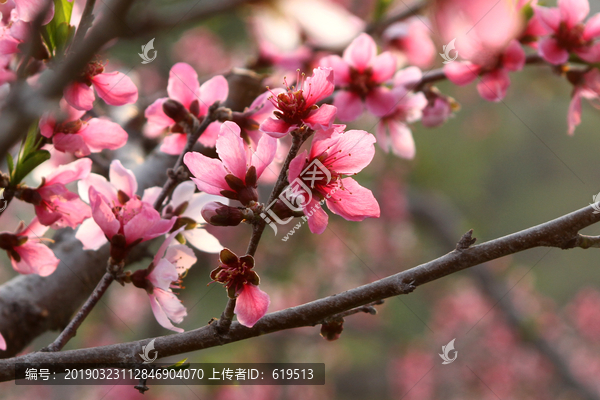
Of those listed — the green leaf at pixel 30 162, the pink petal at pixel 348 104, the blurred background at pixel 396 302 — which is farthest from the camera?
the blurred background at pixel 396 302

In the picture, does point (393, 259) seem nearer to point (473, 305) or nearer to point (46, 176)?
point (473, 305)

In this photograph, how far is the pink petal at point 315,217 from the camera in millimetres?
457

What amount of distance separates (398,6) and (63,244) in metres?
0.96

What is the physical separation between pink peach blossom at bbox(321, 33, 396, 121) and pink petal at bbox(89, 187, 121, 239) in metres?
0.40

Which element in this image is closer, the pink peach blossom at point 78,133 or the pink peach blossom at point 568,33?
the pink peach blossom at point 78,133

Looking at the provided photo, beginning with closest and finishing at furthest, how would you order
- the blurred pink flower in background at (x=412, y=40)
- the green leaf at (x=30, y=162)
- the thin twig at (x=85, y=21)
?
1. the thin twig at (x=85, y=21)
2. the green leaf at (x=30, y=162)
3. the blurred pink flower in background at (x=412, y=40)

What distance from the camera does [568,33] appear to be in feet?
2.39

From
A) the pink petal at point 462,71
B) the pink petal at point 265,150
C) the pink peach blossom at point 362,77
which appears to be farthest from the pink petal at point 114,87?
the pink petal at point 462,71

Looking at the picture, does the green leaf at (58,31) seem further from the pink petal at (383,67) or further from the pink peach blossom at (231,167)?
the pink petal at (383,67)

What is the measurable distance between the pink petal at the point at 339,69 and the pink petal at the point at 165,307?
1.47ft

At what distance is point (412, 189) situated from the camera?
384cm

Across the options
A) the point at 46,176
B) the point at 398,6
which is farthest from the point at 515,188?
the point at 46,176

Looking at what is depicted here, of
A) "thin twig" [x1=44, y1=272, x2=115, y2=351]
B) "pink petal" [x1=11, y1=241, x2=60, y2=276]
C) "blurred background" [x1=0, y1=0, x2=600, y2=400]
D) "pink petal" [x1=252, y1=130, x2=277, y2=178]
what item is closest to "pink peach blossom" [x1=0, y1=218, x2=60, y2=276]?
"pink petal" [x1=11, y1=241, x2=60, y2=276]

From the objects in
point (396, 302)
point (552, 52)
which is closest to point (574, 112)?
point (552, 52)
